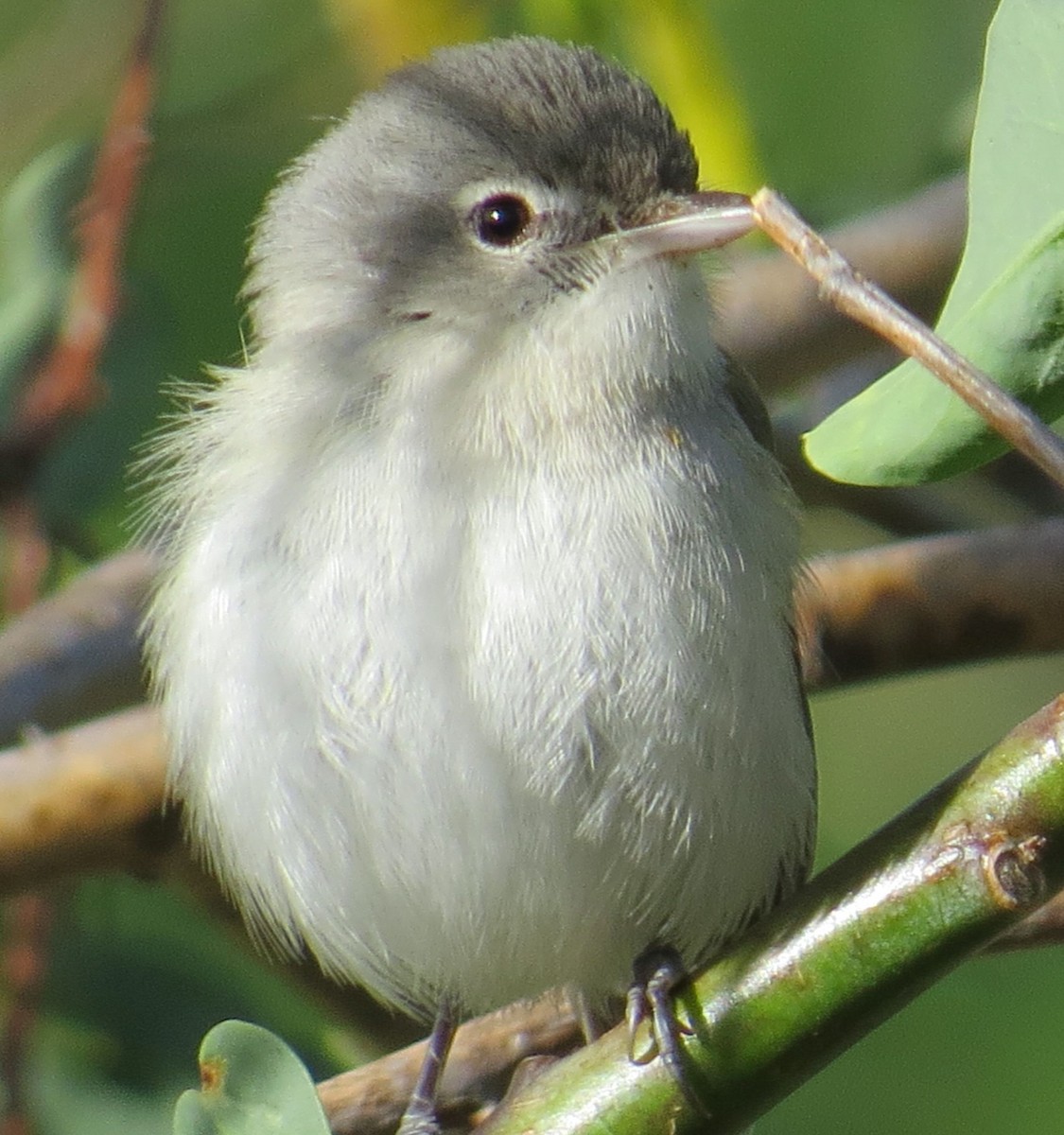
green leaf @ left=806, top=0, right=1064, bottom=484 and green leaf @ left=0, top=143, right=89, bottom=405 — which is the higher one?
green leaf @ left=0, top=143, right=89, bottom=405

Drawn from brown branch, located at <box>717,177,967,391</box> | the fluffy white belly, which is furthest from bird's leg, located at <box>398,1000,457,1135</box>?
brown branch, located at <box>717,177,967,391</box>

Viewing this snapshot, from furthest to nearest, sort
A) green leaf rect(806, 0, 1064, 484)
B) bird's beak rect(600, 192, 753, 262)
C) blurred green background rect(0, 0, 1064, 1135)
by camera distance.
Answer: blurred green background rect(0, 0, 1064, 1135) → bird's beak rect(600, 192, 753, 262) → green leaf rect(806, 0, 1064, 484)

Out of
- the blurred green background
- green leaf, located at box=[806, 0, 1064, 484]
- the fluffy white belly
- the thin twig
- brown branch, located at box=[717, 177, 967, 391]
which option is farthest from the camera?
brown branch, located at box=[717, 177, 967, 391]

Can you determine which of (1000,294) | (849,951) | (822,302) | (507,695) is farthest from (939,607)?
(1000,294)

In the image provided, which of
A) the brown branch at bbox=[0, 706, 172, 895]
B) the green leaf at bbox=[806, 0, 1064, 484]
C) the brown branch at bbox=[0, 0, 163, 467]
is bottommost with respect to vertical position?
the brown branch at bbox=[0, 706, 172, 895]

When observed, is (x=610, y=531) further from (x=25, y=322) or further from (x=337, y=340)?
(x=25, y=322)

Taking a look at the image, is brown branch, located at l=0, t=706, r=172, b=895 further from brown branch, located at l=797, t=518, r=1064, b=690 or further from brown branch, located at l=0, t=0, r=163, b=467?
brown branch, located at l=797, t=518, r=1064, b=690
